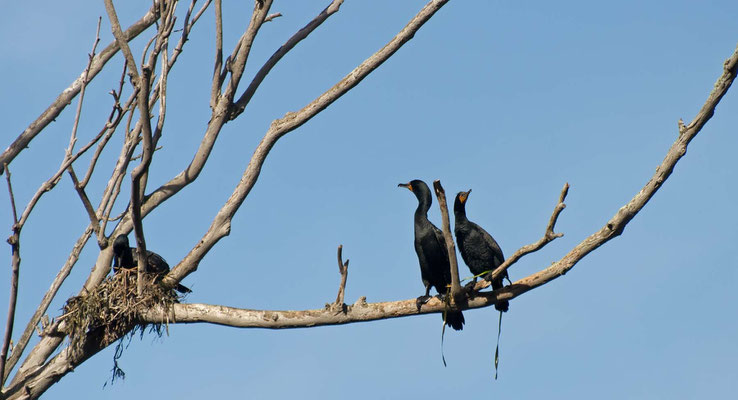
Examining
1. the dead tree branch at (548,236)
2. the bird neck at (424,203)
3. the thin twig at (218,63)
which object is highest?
the thin twig at (218,63)

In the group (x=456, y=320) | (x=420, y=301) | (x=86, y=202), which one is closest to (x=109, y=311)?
(x=86, y=202)

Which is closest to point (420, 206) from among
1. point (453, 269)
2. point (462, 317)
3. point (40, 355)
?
point (462, 317)

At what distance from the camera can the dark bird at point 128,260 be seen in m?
8.78

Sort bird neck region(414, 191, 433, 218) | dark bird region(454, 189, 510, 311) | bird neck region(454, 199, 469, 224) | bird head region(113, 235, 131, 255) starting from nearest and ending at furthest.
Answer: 1. bird head region(113, 235, 131, 255)
2. bird neck region(414, 191, 433, 218)
3. dark bird region(454, 189, 510, 311)
4. bird neck region(454, 199, 469, 224)

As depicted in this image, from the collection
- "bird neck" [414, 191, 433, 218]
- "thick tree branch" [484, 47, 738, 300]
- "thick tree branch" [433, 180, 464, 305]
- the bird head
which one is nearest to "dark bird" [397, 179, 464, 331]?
"bird neck" [414, 191, 433, 218]

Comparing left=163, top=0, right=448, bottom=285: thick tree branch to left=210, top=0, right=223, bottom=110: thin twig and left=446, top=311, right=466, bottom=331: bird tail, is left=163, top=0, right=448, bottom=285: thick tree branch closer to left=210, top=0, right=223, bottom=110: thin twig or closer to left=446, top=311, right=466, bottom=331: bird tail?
left=210, top=0, right=223, bottom=110: thin twig

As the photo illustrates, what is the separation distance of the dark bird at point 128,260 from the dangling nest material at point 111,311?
30cm

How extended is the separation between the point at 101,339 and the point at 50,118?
278cm

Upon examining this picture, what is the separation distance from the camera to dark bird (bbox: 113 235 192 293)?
346 inches

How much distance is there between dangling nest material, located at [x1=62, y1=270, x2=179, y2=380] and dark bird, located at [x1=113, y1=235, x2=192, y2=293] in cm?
30

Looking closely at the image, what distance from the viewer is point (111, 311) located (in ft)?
26.4

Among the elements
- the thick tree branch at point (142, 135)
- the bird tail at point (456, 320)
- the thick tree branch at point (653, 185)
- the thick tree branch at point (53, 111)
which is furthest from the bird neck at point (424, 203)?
the thick tree branch at point (53, 111)

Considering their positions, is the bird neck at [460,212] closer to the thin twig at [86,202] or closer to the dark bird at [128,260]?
the dark bird at [128,260]

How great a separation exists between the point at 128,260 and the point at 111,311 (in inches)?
55.1
